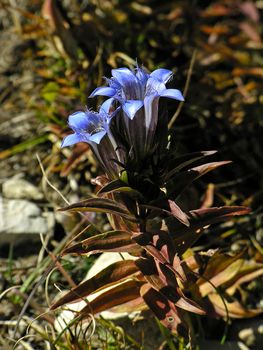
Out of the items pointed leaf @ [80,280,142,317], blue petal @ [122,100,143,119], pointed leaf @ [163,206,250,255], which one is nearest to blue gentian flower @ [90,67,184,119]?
blue petal @ [122,100,143,119]

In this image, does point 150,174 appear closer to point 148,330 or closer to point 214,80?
point 148,330

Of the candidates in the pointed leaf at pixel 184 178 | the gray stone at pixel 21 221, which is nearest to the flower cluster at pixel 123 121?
Result: the pointed leaf at pixel 184 178

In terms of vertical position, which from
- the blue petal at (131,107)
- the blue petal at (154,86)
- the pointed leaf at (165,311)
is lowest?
the pointed leaf at (165,311)

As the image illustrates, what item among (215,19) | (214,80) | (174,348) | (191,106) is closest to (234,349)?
(174,348)

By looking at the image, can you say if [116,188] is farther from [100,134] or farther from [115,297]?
[115,297]

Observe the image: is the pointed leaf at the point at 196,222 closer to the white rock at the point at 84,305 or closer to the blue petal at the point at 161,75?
the white rock at the point at 84,305

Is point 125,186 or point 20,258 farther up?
point 125,186
